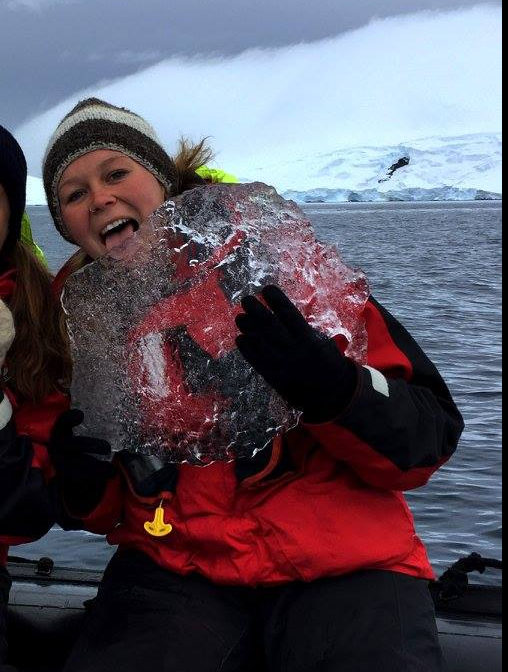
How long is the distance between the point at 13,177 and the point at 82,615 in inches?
48.8

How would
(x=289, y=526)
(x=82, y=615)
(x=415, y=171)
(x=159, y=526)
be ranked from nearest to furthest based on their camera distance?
1. (x=289, y=526)
2. (x=159, y=526)
3. (x=82, y=615)
4. (x=415, y=171)

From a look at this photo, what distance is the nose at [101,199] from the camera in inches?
80.7

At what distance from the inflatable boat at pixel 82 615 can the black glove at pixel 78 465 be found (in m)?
0.47


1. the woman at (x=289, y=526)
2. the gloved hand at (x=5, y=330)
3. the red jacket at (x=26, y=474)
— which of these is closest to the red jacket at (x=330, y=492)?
the woman at (x=289, y=526)

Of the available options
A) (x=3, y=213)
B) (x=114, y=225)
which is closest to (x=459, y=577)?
(x=114, y=225)

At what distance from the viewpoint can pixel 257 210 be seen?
6.41 ft

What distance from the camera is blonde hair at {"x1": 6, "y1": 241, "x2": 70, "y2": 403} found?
2.13 m

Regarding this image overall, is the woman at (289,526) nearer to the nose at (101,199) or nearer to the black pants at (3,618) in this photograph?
the nose at (101,199)

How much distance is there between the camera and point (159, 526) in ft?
6.31

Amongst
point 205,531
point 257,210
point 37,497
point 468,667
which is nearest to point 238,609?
point 205,531

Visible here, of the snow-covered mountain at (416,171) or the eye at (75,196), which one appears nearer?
the eye at (75,196)

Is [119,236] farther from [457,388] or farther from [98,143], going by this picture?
[457,388]

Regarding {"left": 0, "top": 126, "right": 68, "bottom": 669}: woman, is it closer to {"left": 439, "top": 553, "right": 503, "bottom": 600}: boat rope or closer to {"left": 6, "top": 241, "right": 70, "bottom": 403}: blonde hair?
{"left": 6, "top": 241, "right": 70, "bottom": 403}: blonde hair

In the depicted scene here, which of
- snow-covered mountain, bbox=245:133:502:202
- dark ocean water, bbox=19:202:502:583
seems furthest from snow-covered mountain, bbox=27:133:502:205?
dark ocean water, bbox=19:202:502:583
